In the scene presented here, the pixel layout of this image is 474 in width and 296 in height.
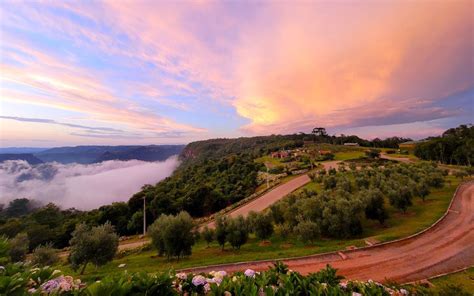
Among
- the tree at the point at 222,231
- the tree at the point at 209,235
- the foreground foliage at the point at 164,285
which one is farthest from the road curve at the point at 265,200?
the foreground foliage at the point at 164,285

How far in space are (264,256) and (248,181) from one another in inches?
1961

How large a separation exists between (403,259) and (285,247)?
829 cm

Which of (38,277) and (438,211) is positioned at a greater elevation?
(38,277)

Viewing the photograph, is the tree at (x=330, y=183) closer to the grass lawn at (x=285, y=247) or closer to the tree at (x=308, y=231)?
the grass lawn at (x=285, y=247)

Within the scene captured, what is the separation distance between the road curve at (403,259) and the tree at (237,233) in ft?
17.8

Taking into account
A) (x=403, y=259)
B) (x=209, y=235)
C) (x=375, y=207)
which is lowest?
(x=209, y=235)

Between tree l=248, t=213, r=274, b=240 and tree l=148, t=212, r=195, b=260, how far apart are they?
18.9 ft

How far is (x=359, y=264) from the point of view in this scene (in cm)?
1385

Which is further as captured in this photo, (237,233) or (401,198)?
(401,198)

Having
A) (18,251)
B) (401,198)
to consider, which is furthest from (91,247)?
(401,198)

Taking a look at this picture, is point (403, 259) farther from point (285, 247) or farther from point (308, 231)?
point (285, 247)

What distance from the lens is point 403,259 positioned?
46.8 feet

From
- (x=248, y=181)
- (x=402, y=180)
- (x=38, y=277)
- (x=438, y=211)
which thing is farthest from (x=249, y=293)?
(x=248, y=181)

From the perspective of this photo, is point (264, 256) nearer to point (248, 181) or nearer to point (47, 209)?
point (248, 181)
